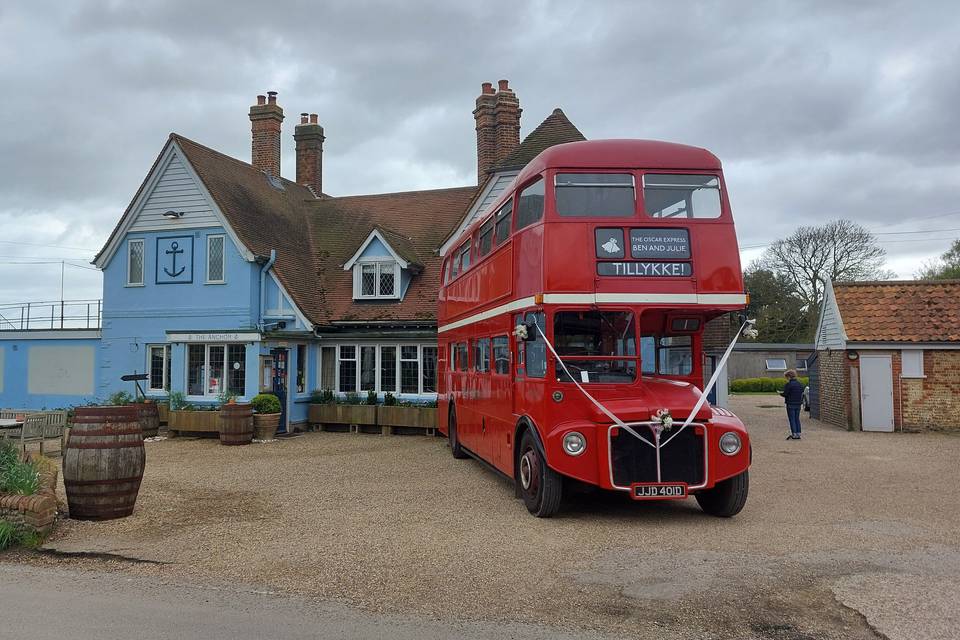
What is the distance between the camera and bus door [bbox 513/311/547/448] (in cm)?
833

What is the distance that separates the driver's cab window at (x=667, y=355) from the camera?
946 centimetres

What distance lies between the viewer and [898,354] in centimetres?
1780

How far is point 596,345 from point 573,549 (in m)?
2.49

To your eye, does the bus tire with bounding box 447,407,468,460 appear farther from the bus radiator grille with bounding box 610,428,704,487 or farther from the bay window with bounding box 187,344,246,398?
the bay window with bounding box 187,344,246,398

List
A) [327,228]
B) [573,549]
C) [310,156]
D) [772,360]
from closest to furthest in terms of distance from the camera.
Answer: [573,549] < [327,228] < [310,156] < [772,360]

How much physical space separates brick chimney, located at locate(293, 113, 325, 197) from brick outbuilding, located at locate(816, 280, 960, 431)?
18255 mm

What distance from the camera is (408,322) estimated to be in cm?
1878

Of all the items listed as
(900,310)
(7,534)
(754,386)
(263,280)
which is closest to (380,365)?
(263,280)

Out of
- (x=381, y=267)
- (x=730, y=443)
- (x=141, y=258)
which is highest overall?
(x=141, y=258)

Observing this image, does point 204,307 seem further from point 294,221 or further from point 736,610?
point 736,610

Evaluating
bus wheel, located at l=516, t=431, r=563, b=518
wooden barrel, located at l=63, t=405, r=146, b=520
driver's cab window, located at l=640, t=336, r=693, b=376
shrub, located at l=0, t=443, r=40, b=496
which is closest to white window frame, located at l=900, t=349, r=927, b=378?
driver's cab window, located at l=640, t=336, r=693, b=376

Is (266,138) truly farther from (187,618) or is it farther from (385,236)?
(187,618)

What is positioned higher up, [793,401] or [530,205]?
[530,205]

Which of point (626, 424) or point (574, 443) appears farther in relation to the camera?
point (574, 443)
